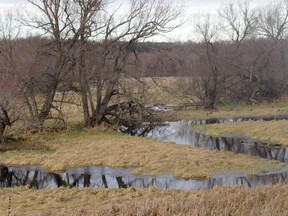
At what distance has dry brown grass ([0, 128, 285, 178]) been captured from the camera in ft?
48.8

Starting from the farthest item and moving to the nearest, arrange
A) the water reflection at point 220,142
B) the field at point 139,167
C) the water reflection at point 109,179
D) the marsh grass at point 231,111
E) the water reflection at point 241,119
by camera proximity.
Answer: the marsh grass at point 231,111
the water reflection at point 241,119
the water reflection at point 220,142
the water reflection at point 109,179
the field at point 139,167

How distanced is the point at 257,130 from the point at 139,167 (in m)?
9.57

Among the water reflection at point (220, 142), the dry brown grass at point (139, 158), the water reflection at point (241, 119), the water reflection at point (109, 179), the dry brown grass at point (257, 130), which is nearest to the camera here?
the water reflection at point (109, 179)

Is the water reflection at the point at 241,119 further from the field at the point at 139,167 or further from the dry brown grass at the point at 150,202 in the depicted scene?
the dry brown grass at the point at 150,202

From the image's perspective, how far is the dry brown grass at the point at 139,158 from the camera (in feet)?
48.8

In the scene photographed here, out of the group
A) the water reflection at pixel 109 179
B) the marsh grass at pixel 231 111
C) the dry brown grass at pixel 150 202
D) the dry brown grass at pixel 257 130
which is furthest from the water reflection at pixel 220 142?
the dry brown grass at pixel 150 202

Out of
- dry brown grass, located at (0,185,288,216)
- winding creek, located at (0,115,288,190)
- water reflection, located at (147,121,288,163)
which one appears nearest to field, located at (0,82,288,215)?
dry brown grass, located at (0,185,288,216)

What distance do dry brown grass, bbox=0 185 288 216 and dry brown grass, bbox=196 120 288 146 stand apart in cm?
1050

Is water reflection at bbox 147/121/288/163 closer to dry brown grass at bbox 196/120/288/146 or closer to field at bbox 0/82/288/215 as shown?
dry brown grass at bbox 196/120/288/146

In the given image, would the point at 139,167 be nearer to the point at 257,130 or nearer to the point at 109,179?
the point at 109,179

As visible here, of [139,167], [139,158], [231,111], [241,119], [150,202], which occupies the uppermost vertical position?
[150,202]

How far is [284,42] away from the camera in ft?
150

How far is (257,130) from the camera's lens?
22656mm

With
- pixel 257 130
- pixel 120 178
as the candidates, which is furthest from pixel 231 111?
pixel 120 178
